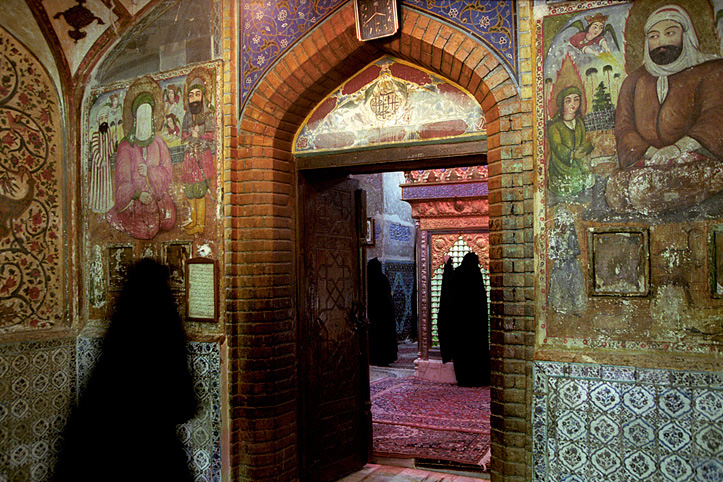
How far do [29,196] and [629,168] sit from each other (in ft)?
14.9

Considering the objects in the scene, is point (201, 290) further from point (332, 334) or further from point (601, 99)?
point (601, 99)

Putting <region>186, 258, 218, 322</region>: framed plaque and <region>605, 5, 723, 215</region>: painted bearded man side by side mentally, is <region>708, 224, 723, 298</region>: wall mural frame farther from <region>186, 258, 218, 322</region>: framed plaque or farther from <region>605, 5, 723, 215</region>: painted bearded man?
<region>186, 258, 218, 322</region>: framed plaque

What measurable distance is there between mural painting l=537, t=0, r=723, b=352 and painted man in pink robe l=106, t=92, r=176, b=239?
118 inches

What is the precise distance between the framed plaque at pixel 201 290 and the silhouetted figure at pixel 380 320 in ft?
19.5

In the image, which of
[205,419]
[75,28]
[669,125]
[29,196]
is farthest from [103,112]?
[669,125]

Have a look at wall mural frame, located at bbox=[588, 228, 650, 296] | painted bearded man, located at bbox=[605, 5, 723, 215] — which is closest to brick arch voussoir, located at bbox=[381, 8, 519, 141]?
painted bearded man, located at bbox=[605, 5, 723, 215]

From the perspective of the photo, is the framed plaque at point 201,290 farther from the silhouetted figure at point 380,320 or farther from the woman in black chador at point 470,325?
the silhouetted figure at point 380,320

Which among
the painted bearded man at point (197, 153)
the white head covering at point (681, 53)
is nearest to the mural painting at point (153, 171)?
the painted bearded man at point (197, 153)

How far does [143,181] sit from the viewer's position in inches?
191

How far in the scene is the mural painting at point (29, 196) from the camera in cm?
455

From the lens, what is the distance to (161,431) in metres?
2.08

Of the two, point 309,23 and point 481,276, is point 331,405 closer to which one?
point 309,23

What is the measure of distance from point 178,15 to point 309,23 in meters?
1.24

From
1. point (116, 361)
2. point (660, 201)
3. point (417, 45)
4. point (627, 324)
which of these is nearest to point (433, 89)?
point (417, 45)
